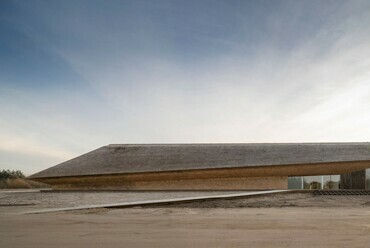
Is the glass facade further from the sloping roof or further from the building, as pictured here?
the sloping roof

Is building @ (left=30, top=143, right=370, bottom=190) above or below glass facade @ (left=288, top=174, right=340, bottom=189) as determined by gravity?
above

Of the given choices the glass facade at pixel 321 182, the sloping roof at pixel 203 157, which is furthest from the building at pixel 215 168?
the glass facade at pixel 321 182

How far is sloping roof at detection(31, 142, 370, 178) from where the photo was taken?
19.3 m

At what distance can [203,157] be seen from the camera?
2016cm

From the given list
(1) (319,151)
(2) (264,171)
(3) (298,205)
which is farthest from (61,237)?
(1) (319,151)

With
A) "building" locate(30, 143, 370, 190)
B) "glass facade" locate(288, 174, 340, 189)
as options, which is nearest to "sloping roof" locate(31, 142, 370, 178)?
"building" locate(30, 143, 370, 190)

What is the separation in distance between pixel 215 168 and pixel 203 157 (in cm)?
133

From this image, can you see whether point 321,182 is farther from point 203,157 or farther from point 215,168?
point 203,157

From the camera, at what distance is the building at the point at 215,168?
1931cm

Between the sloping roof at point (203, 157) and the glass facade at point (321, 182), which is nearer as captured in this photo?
the sloping roof at point (203, 157)

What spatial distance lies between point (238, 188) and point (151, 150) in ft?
20.5

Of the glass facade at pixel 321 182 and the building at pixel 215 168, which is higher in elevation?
the building at pixel 215 168

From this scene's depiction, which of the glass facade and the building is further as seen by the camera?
the glass facade

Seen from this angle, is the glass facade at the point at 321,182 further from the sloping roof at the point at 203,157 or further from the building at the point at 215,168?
the sloping roof at the point at 203,157
